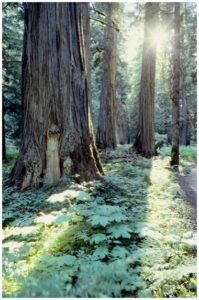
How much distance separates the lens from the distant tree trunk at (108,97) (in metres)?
15.5

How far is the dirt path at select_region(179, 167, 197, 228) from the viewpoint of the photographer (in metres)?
6.34

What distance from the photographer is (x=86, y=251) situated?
3854 millimetres

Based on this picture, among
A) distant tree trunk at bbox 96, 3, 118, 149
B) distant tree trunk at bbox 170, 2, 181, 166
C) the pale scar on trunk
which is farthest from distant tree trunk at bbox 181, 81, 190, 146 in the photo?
the pale scar on trunk

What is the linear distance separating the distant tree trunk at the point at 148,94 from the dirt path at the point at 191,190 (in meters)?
2.44

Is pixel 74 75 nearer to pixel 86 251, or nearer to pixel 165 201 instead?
pixel 165 201

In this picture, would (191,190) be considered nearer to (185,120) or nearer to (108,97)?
(108,97)

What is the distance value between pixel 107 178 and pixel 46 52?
2627 mm

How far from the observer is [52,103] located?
6469mm

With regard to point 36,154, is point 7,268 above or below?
below

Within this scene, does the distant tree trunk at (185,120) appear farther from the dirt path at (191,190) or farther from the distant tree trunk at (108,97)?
the dirt path at (191,190)

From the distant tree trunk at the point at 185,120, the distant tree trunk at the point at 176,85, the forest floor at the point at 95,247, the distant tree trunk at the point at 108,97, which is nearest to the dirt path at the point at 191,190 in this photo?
the forest floor at the point at 95,247

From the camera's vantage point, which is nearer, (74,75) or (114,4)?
(74,75)

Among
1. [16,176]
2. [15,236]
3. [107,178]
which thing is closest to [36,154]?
[16,176]

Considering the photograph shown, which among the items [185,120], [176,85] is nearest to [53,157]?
[176,85]
